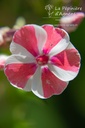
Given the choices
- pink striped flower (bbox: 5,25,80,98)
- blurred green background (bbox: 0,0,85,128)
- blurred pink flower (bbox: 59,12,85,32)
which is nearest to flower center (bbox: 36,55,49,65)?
pink striped flower (bbox: 5,25,80,98)

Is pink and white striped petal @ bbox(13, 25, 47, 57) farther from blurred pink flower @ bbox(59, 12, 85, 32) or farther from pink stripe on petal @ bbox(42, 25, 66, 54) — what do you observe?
blurred pink flower @ bbox(59, 12, 85, 32)

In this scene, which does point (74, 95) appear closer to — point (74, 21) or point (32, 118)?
point (32, 118)

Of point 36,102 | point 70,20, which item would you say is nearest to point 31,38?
point 70,20

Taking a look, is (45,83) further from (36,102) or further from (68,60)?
(36,102)

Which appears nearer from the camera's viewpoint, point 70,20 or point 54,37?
point 54,37

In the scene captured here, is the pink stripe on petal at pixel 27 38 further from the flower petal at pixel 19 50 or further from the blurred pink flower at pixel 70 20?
the blurred pink flower at pixel 70 20

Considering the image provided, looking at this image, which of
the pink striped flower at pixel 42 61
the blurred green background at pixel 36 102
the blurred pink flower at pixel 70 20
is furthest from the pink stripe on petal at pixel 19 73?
the blurred green background at pixel 36 102
